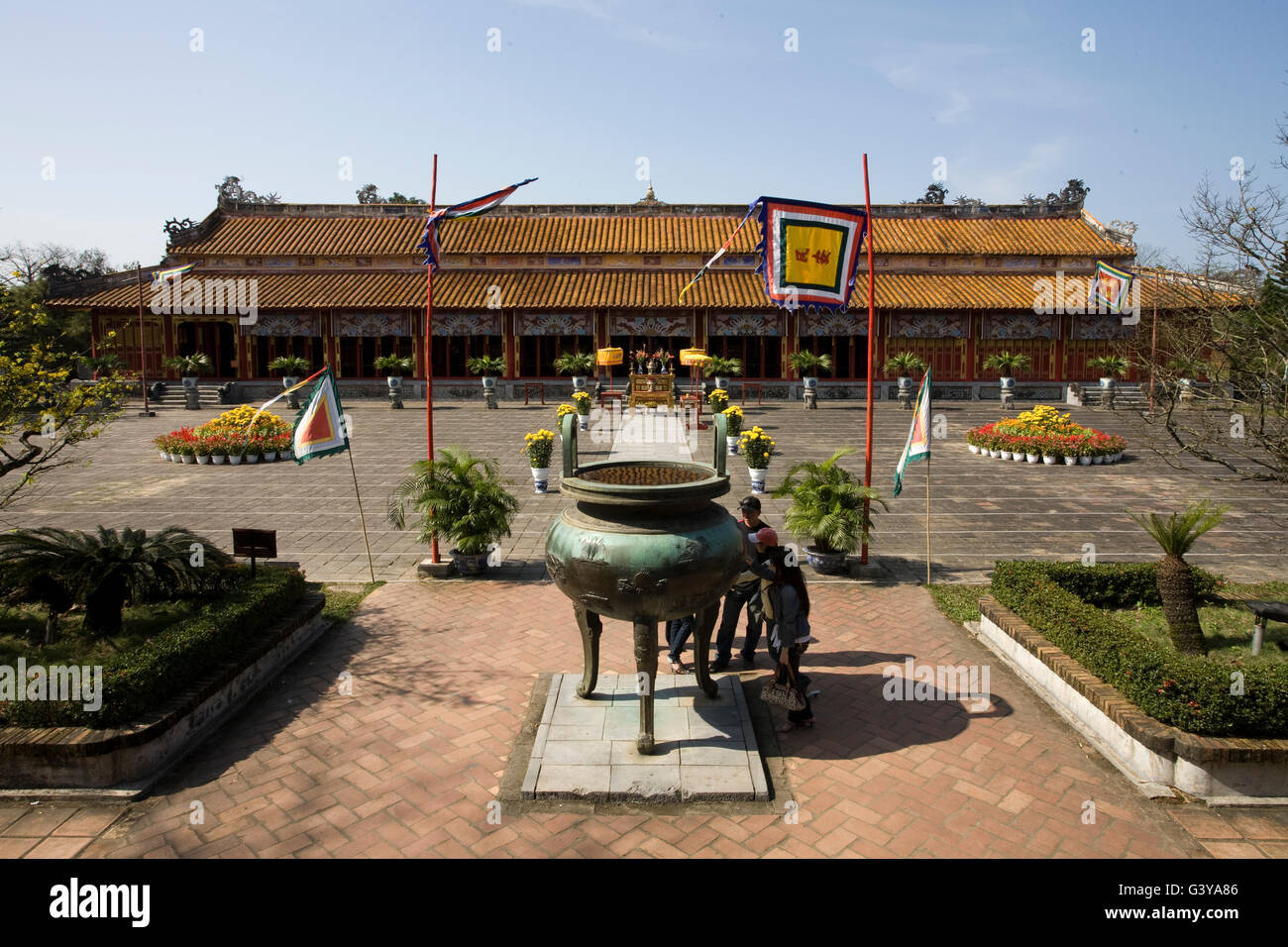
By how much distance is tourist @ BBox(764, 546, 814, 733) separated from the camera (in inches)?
233

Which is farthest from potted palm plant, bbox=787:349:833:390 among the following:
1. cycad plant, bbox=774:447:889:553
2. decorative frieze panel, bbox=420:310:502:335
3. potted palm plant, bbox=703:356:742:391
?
cycad plant, bbox=774:447:889:553

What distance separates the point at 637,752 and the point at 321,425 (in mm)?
5186

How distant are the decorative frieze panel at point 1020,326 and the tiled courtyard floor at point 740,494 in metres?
10.3

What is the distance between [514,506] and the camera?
392 inches

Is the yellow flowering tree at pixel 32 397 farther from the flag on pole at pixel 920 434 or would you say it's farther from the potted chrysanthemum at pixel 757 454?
the potted chrysanthemum at pixel 757 454

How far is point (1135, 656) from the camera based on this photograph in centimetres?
569

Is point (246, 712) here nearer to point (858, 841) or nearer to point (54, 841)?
point (54, 841)

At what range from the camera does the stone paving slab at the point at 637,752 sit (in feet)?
16.5

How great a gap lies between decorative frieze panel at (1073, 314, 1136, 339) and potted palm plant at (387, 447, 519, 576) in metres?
28.5

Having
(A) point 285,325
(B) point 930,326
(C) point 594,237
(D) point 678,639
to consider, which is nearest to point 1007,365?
(B) point 930,326

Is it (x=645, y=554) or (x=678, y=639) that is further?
(x=678, y=639)

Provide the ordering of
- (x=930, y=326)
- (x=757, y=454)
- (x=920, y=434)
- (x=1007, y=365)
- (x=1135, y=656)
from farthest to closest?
(x=930, y=326)
(x=1007, y=365)
(x=757, y=454)
(x=920, y=434)
(x=1135, y=656)

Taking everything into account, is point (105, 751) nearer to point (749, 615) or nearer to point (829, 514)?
point (749, 615)
